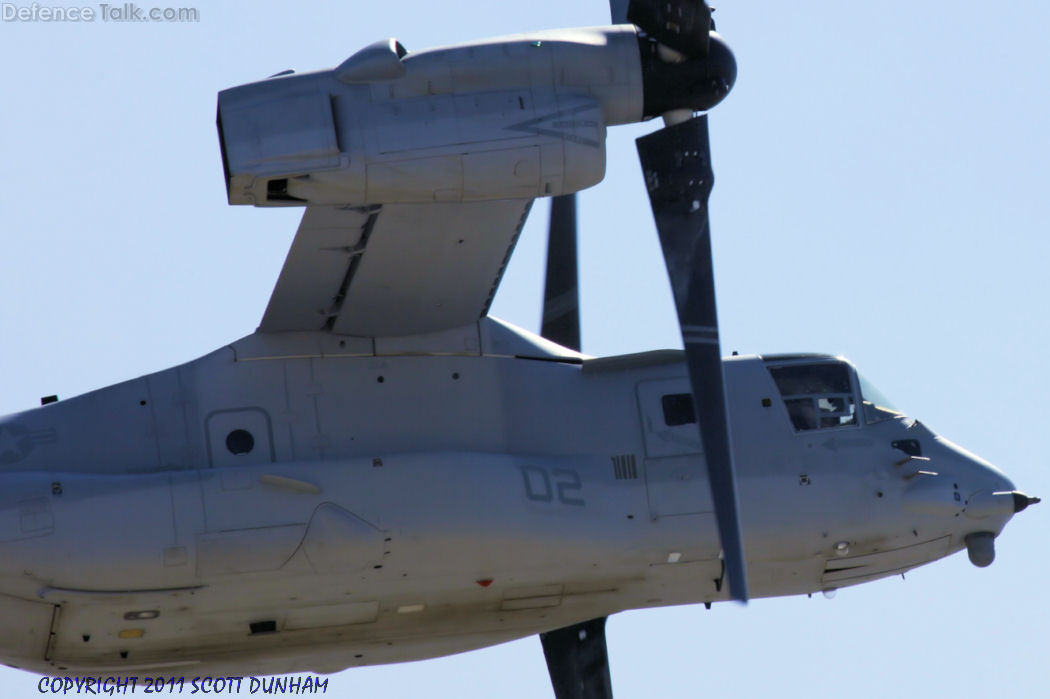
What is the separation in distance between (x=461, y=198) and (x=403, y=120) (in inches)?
34.3

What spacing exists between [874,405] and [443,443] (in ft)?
16.6

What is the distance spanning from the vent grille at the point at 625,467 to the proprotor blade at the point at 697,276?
1.95m

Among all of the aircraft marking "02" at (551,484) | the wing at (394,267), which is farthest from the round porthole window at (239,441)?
the aircraft marking "02" at (551,484)

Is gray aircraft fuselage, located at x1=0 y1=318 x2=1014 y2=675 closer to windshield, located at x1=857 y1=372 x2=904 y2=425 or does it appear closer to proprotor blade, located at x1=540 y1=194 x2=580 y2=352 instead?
windshield, located at x1=857 y1=372 x2=904 y2=425

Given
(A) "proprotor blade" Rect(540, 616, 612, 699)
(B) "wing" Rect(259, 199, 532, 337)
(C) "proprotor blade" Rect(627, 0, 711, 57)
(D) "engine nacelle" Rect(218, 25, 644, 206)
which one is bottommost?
(A) "proprotor blade" Rect(540, 616, 612, 699)

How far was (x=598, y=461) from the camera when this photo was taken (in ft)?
69.1

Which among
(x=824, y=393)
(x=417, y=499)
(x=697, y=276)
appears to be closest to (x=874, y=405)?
(x=824, y=393)

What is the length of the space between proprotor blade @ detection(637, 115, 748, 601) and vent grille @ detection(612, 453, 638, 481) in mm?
1953

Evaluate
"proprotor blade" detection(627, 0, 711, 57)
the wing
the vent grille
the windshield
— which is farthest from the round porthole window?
the windshield

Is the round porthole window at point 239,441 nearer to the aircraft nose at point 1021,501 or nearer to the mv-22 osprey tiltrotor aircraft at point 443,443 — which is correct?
the mv-22 osprey tiltrotor aircraft at point 443,443

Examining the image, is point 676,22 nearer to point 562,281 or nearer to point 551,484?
point 551,484

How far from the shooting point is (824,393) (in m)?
22.1

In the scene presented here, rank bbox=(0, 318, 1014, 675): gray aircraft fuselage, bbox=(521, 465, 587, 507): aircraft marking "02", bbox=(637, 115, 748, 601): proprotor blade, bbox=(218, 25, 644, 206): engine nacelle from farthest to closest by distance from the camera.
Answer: bbox=(521, 465, 587, 507): aircraft marking "02" → bbox=(0, 318, 1014, 675): gray aircraft fuselage → bbox=(637, 115, 748, 601): proprotor blade → bbox=(218, 25, 644, 206): engine nacelle

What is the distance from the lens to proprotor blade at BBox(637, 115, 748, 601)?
19172mm
